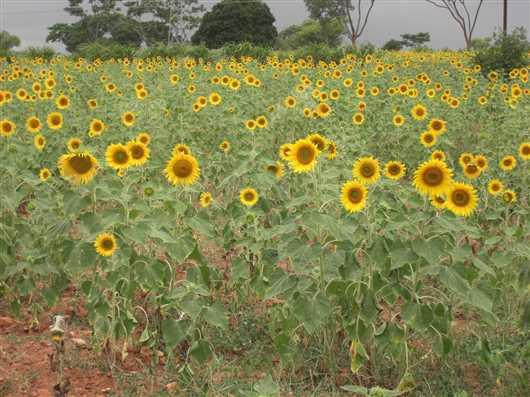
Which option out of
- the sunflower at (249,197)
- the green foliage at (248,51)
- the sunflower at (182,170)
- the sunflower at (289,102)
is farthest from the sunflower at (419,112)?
the green foliage at (248,51)

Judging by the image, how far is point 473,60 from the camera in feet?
50.3

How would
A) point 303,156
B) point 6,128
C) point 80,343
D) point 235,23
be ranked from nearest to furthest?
point 303,156, point 80,343, point 6,128, point 235,23

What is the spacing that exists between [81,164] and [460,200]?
193 cm

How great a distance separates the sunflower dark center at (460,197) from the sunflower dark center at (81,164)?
1858mm

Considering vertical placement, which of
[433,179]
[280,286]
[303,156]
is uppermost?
[303,156]

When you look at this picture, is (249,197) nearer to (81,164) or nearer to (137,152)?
(137,152)

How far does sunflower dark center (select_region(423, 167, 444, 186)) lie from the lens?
3273mm

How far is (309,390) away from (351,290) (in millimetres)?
639

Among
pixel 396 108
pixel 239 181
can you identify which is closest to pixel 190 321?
pixel 239 181

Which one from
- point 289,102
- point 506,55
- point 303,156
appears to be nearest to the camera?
point 303,156

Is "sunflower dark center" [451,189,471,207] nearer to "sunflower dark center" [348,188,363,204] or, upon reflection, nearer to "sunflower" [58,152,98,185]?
"sunflower dark center" [348,188,363,204]

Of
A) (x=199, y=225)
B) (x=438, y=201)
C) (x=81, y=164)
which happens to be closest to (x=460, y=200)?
(x=438, y=201)

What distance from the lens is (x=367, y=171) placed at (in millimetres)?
3430

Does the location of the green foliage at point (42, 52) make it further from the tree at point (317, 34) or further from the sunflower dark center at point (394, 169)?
the tree at point (317, 34)
